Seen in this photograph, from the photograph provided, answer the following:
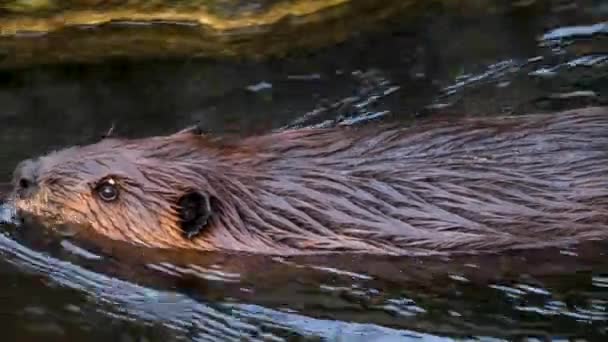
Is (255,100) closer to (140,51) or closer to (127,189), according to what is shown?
(140,51)

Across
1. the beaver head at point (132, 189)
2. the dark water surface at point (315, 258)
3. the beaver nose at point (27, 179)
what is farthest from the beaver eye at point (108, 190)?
the beaver nose at point (27, 179)

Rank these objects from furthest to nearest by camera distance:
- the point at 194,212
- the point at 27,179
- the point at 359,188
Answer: the point at 27,179
the point at 194,212
the point at 359,188

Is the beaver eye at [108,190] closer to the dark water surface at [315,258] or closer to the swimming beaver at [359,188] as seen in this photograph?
the swimming beaver at [359,188]

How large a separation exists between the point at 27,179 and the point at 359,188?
1.40 meters

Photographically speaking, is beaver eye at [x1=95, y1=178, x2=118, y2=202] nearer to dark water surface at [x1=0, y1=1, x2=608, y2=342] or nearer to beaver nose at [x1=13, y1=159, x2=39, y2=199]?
dark water surface at [x1=0, y1=1, x2=608, y2=342]

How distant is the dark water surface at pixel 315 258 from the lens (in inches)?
161

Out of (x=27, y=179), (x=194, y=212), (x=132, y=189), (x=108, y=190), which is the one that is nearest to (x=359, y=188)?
(x=194, y=212)

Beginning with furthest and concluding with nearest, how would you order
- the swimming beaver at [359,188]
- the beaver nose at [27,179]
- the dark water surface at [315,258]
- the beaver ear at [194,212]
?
the beaver nose at [27,179]
the beaver ear at [194,212]
the swimming beaver at [359,188]
the dark water surface at [315,258]

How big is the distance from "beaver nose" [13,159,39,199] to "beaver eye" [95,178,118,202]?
1.08ft

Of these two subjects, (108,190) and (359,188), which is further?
(108,190)

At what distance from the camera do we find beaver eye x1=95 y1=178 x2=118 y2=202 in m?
4.47

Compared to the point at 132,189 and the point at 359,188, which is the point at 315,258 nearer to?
the point at 359,188

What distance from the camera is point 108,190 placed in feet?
14.7

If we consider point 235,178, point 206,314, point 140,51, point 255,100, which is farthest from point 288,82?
point 206,314
